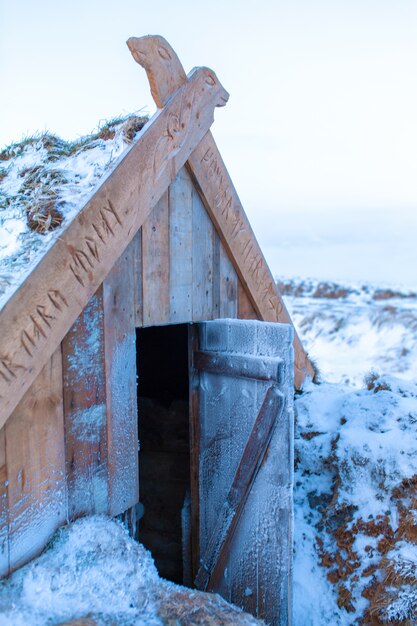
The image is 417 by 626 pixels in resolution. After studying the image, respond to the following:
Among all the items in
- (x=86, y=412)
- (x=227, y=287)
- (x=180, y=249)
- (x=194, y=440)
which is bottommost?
(x=194, y=440)

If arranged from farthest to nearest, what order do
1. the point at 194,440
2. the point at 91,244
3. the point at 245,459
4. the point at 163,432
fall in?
the point at 163,432
the point at 194,440
the point at 245,459
the point at 91,244

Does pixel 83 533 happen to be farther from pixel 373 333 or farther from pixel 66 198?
pixel 373 333

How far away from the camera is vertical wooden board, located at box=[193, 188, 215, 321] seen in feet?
12.0

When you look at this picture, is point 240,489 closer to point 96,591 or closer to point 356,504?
point 356,504

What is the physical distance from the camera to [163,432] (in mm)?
5906

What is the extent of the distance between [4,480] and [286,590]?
2.13 meters

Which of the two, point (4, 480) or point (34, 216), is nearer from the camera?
point (4, 480)

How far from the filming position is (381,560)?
3693 mm

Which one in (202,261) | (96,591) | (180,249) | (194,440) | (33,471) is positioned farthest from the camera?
(194,440)

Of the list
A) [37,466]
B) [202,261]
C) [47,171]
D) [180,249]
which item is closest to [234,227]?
[202,261]

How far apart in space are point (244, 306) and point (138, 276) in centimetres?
143

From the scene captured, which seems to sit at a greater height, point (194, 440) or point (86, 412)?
point (86, 412)

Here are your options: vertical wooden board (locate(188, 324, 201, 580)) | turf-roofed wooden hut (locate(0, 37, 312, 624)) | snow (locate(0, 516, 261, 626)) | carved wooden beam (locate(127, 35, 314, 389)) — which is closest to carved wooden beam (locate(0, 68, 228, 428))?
turf-roofed wooden hut (locate(0, 37, 312, 624))

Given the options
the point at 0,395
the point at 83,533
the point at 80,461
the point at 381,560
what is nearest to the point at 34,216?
the point at 0,395
